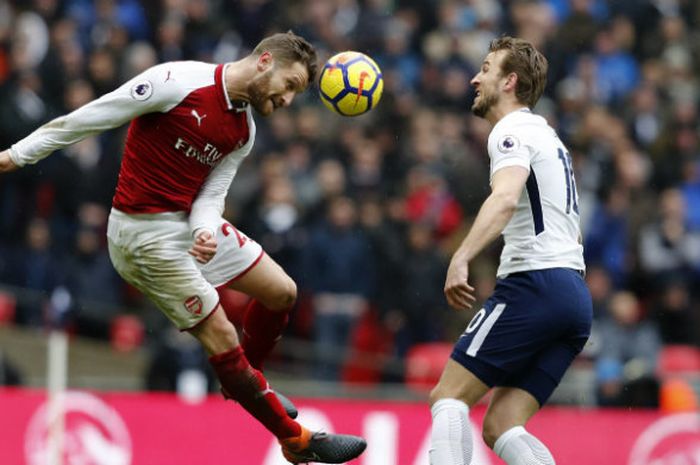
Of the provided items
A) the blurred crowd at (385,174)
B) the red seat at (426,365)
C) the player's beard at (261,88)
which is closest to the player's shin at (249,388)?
the player's beard at (261,88)

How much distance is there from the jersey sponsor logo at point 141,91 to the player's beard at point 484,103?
1.87 m

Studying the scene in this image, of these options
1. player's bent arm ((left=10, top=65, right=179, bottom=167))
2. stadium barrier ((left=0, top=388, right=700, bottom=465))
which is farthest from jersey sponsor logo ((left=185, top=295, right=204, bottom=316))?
stadium barrier ((left=0, top=388, right=700, bottom=465))

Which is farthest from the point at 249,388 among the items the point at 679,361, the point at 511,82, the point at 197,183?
the point at 679,361

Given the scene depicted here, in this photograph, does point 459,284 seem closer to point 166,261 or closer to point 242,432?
point 166,261

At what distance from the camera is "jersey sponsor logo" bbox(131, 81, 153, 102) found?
8117 mm

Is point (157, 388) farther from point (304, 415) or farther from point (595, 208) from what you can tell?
point (595, 208)

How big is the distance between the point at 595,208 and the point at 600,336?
1753 mm

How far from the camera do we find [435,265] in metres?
14.8

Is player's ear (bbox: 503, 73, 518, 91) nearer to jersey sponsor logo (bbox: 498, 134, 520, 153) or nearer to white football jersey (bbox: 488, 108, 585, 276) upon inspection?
white football jersey (bbox: 488, 108, 585, 276)

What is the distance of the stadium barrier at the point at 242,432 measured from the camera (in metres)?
12.5

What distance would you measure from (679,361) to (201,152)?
25.3ft

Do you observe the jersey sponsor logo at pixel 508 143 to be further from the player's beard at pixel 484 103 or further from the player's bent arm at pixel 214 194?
the player's bent arm at pixel 214 194

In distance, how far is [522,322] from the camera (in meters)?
7.59

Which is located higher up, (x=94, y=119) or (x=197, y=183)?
(x=94, y=119)
